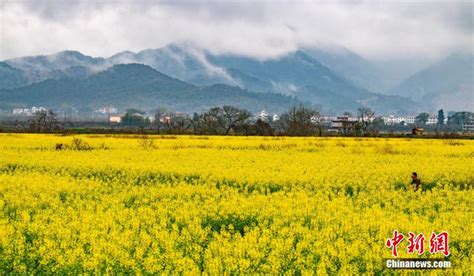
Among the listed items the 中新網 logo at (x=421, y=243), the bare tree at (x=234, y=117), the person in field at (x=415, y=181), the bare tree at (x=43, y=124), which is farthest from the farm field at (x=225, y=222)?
the bare tree at (x=43, y=124)

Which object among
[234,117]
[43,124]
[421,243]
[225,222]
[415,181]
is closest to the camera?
[421,243]

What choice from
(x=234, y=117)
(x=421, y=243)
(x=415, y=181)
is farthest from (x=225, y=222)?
(x=234, y=117)

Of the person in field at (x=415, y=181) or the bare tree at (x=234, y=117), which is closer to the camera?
the person in field at (x=415, y=181)

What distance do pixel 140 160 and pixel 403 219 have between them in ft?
65.6

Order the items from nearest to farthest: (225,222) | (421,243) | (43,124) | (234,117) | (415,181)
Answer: (421,243) < (225,222) < (415,181) < (234,117) < (43,124)

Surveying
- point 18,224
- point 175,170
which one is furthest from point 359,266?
point 175,170

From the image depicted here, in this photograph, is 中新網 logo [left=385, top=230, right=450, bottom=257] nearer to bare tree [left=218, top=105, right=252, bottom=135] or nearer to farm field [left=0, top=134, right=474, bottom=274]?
farm field [left=0, top=134, right=474, bottom=274]

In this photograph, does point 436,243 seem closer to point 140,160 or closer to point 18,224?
point 18,224

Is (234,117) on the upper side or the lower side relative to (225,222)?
upper

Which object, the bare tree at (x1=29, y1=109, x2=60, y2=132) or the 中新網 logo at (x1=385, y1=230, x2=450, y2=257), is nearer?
the 中新網 logo at (x1=385, y1=230, x2=450, y2=257)

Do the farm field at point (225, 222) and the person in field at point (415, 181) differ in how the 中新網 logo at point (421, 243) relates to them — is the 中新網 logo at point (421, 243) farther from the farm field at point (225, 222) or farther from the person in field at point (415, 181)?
the person in field at point (415, 181)

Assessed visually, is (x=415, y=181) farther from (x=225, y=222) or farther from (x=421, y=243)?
(x=421, y=243)

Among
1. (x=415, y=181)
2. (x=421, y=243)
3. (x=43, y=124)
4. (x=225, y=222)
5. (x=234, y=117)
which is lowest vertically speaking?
(x=225, y=222)

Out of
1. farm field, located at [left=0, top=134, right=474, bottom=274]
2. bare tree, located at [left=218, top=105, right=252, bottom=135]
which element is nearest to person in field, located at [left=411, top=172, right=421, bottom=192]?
farm field, located at [left=0, top=134, right=474, bottom=274]
